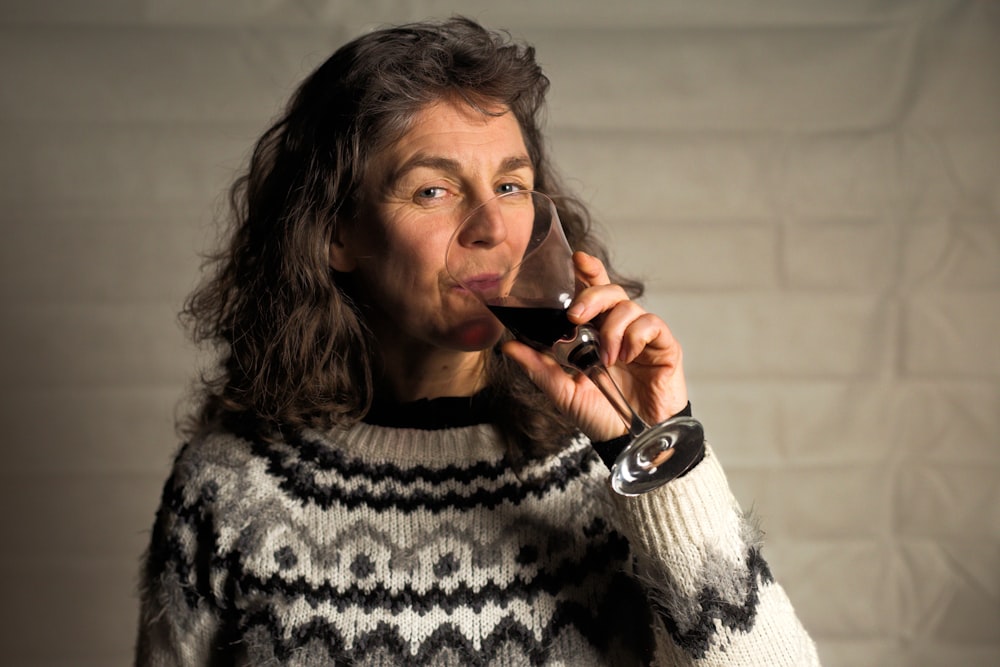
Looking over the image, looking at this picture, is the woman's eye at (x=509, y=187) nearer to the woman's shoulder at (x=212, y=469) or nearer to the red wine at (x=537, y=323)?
the red wine at (x=537, y=323)

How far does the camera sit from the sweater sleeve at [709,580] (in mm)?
1192

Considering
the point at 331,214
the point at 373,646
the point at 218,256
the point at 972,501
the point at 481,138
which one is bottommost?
the point at 972,501

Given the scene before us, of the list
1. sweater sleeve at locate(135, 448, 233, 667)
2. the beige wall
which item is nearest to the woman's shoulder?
sweater sleeve at locate(135, 448, 233, 667)

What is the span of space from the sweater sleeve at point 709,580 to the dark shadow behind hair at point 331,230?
0.83 feet

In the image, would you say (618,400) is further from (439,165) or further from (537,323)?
(439,165)

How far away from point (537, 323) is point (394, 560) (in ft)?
1.43

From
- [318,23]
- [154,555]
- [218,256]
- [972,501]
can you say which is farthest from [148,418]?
[972,501]

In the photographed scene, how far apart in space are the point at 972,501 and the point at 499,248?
161 cm

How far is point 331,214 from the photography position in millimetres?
1483

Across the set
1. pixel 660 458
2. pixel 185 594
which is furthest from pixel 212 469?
pixel 660 458

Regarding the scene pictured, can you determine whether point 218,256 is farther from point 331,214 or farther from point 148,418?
point 148,418

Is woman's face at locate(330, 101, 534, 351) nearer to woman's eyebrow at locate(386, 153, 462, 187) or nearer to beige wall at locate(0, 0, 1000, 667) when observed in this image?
woman's eyebrow at locate(386, 153, 462, 187)

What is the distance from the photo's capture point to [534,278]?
1.18m

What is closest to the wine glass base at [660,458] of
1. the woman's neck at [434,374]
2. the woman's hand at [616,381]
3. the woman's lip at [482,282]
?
the woman's hand at [616,381]
